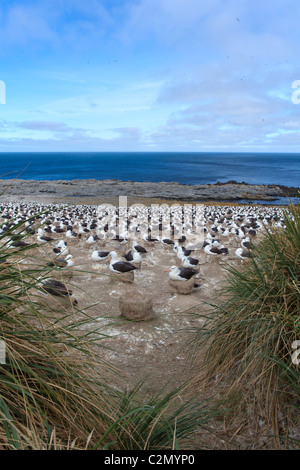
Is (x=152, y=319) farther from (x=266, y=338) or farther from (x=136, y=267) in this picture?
(x=266, y=338)

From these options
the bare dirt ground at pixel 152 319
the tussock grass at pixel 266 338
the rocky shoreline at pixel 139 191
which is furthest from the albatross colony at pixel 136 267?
the rocky shoreline at pixel 139 191

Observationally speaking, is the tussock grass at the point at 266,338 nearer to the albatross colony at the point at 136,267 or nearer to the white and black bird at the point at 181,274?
the albatross colony at the point at 136,267

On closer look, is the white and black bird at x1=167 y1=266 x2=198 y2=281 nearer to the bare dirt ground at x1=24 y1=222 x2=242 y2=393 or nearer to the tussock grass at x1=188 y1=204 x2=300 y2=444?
the bare dirt ground at x1=24 y1=222 x2=242 y2=393

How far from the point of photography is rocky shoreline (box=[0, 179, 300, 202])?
40.6 metres

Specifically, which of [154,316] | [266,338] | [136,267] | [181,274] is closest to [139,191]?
[136,267]

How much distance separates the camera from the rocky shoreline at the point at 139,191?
40.6 metres

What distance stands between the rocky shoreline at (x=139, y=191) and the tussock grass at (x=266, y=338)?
35.8 meters

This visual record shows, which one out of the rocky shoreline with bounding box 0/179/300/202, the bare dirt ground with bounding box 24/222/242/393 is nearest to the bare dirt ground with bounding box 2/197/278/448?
the bare dirt ground with bounding box 24/222/242/393

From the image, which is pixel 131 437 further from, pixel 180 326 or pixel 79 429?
pixel 180 326

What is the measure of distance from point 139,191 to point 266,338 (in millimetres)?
41211

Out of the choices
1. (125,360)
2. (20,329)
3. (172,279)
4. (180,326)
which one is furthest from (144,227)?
(20,329)

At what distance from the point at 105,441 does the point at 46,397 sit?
0.56 m

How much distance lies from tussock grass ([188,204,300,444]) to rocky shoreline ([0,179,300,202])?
35848 mm
